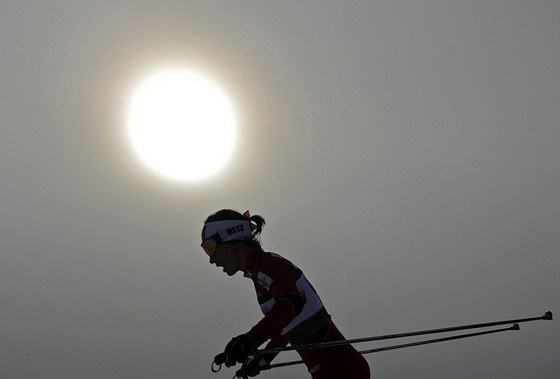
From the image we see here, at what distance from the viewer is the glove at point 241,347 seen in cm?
561

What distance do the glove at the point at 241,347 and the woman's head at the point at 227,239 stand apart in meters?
1.27

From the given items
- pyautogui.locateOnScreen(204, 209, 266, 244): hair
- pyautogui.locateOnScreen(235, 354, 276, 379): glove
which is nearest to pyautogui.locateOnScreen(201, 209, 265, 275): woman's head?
pyautogui.locateOnScreen(204, 209, 266, 244): hair

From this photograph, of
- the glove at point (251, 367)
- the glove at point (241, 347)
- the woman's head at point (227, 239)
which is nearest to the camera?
the glove at point (241, 347)

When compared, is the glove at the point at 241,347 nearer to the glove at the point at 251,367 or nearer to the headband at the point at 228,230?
the glove at the point at 251,367

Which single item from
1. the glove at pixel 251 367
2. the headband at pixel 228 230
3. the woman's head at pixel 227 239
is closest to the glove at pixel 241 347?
the glove at pixel 251 367

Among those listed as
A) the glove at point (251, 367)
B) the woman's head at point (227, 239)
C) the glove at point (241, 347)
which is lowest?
the glove at point (251, 367)

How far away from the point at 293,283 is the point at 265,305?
716mm

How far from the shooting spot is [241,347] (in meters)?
5.63

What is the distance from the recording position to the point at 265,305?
6.64 metres

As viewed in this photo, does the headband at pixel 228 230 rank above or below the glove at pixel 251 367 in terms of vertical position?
above

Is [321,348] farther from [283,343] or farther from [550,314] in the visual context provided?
[550,314]

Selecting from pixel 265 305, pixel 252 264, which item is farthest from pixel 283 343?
pixel 252 264

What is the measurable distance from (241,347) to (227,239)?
1.65m

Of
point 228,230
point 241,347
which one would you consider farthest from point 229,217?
point 241,347
